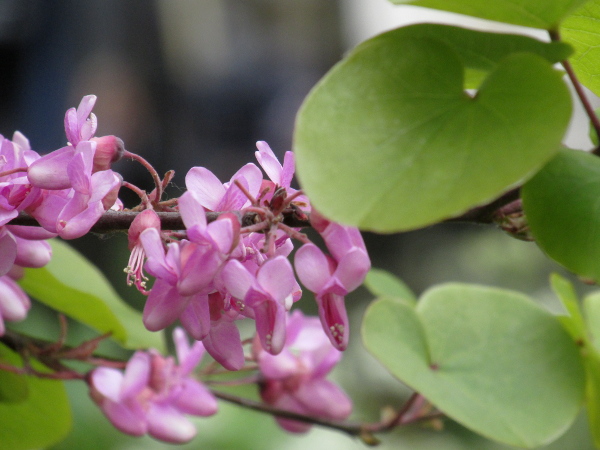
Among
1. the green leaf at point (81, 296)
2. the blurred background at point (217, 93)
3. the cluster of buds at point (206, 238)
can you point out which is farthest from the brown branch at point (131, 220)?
the blurred background at point (217, 93)

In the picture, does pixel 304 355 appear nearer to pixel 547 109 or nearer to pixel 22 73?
pixel 547 109

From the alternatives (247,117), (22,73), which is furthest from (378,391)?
(22,73)

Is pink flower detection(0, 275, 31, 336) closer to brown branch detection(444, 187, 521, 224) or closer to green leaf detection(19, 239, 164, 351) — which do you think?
green leaf detection(19, 239, 164, 351)

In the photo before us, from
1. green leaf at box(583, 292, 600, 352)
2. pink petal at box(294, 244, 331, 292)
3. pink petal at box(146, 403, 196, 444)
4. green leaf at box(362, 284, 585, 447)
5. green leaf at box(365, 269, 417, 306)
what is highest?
pink petal at box(294, 244, 331, 292)

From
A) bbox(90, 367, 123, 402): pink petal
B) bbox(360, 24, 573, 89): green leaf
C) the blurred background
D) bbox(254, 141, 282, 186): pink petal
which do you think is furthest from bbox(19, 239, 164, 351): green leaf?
the blurred background

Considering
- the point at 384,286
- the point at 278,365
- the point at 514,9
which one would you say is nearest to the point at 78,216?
the point at 514,9

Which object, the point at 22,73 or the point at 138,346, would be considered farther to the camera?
the point at 22,73

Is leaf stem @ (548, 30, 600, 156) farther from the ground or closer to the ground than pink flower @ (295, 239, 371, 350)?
farther from the ground

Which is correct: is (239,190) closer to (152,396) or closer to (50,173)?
(50,173)
